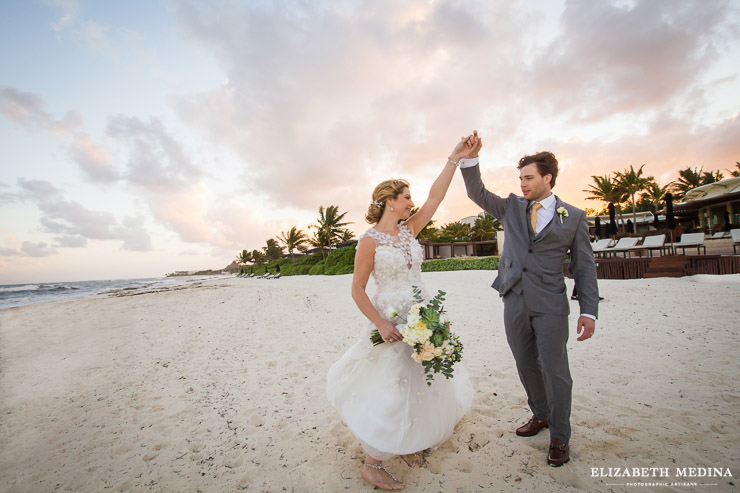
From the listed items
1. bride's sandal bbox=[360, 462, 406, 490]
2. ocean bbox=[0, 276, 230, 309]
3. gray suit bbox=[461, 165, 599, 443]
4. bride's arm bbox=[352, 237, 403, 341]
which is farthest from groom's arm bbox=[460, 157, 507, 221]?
ocean bbox=[0, 276, 230, 309]

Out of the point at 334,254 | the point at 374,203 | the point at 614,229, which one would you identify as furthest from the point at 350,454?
the point at 334,254

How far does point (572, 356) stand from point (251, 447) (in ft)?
14.7

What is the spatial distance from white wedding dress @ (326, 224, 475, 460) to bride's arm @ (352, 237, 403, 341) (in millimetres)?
61

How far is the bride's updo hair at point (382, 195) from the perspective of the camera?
268 centimetres

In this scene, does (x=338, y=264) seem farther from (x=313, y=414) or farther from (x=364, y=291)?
(x=364, y=291)

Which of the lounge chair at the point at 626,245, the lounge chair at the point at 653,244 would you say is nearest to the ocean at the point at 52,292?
the lounge chair at the point at 626,245

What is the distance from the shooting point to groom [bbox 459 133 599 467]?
2447 millimetres

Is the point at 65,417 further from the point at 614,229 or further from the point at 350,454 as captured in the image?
the point at 614,229

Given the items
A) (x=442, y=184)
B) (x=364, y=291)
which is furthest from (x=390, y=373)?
(x=442, y=184)

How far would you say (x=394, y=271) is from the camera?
2564mm

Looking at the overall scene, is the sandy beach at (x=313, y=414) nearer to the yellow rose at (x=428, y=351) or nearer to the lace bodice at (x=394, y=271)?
the yellow rose at (x=428, y=351)

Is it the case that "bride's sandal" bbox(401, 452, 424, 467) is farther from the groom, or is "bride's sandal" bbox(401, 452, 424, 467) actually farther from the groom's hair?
the groom's hair

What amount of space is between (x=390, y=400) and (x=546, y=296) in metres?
1.39

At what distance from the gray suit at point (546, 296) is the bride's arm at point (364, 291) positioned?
104 centimetres
